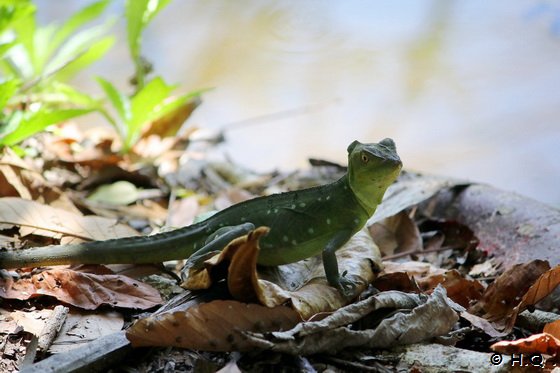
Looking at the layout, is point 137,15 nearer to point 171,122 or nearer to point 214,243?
point 171,122

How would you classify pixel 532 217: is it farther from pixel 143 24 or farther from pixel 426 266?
pixel 143 24

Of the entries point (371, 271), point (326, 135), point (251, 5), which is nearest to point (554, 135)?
point (326, 135)

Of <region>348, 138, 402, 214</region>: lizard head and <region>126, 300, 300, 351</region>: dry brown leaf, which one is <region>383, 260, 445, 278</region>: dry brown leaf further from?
<region>126, 300, 300, 351</region>: dry brown leaf

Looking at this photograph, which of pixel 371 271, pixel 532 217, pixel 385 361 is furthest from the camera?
pixel 532 217

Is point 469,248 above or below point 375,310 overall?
below

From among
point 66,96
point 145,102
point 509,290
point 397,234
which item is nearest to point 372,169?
point 509,290

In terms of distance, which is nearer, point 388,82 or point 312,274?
point 312,274

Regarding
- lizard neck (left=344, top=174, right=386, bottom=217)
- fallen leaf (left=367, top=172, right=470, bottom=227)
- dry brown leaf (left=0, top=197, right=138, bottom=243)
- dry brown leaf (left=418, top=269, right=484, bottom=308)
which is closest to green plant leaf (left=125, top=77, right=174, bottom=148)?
dry brown leaf (left=0, top=197, right=138, bottom=243)

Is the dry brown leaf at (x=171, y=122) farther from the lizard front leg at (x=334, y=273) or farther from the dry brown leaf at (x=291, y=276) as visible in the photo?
the lizard front leg at (x=334, y=273)

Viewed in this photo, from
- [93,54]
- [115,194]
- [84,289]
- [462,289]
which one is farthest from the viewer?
[93,54]
